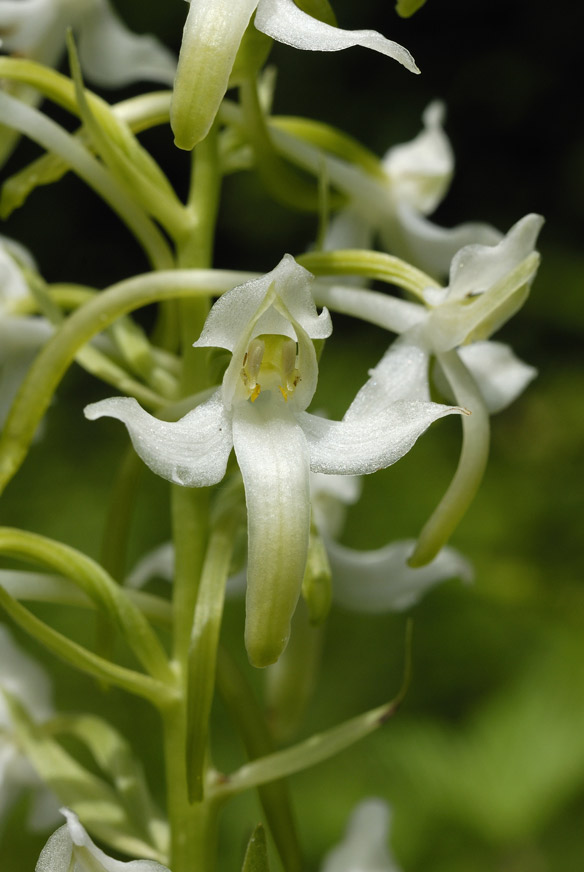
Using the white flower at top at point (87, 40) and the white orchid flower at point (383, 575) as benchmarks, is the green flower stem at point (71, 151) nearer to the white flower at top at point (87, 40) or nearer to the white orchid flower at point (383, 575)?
the white flower at top at point (87, 40)

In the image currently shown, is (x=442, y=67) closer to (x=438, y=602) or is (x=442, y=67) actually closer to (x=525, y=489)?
(x=525, y=489)

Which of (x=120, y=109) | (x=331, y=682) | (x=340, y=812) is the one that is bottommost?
(x=340, y=812)

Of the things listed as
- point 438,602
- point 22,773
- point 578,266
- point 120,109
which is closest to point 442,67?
point 578,266

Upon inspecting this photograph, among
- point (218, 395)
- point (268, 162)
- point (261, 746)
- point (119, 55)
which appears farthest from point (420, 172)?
point (261, 746)

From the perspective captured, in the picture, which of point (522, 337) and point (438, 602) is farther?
point (522, 337)

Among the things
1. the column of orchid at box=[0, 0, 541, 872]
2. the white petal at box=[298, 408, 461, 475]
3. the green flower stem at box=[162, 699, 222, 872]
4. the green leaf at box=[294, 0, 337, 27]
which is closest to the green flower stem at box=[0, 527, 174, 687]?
the column of orchid at box=[0, 0, 541, 872]

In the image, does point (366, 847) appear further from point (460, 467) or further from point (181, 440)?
point (181, 440)
